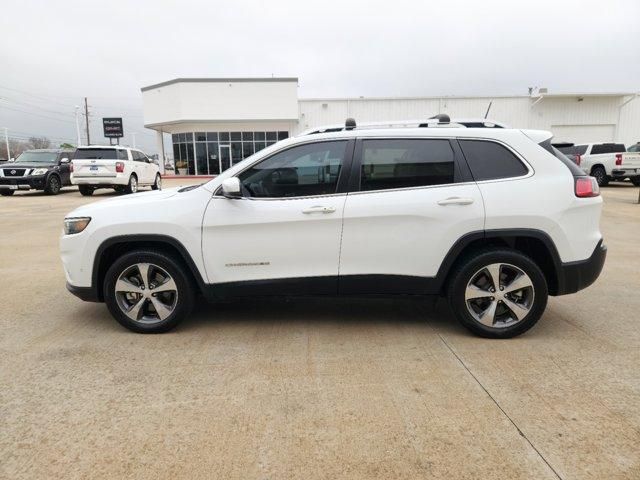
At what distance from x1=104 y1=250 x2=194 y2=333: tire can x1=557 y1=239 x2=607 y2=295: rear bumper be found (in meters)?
3.09

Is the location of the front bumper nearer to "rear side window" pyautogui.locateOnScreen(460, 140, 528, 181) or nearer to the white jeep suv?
the white jeep suv

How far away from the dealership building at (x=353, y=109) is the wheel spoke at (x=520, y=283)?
31445 millimetres

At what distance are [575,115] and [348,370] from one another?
125 feet

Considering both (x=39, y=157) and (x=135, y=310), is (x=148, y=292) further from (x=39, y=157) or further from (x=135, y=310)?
(x=39, y=157)

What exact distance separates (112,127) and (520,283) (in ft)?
177

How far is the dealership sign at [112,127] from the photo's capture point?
166ft

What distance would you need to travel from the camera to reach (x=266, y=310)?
4820mm

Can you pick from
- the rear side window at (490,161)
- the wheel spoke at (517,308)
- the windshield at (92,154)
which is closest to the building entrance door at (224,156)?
the windshield at (92,154)

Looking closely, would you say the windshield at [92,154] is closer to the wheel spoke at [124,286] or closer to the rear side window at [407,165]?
the wheel spoke at [124,286]

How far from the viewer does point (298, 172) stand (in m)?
4.06

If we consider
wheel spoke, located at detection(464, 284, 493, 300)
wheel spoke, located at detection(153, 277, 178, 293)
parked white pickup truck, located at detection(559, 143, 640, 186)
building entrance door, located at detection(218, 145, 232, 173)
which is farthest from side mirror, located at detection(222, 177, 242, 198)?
building entrance door, located at detection(218, 145, 232, 173)

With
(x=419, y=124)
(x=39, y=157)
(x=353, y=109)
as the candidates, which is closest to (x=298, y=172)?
(x=419, y=124)

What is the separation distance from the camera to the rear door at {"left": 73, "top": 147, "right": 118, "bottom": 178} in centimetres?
1739

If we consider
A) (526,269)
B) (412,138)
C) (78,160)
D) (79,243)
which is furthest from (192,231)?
(78,160)
